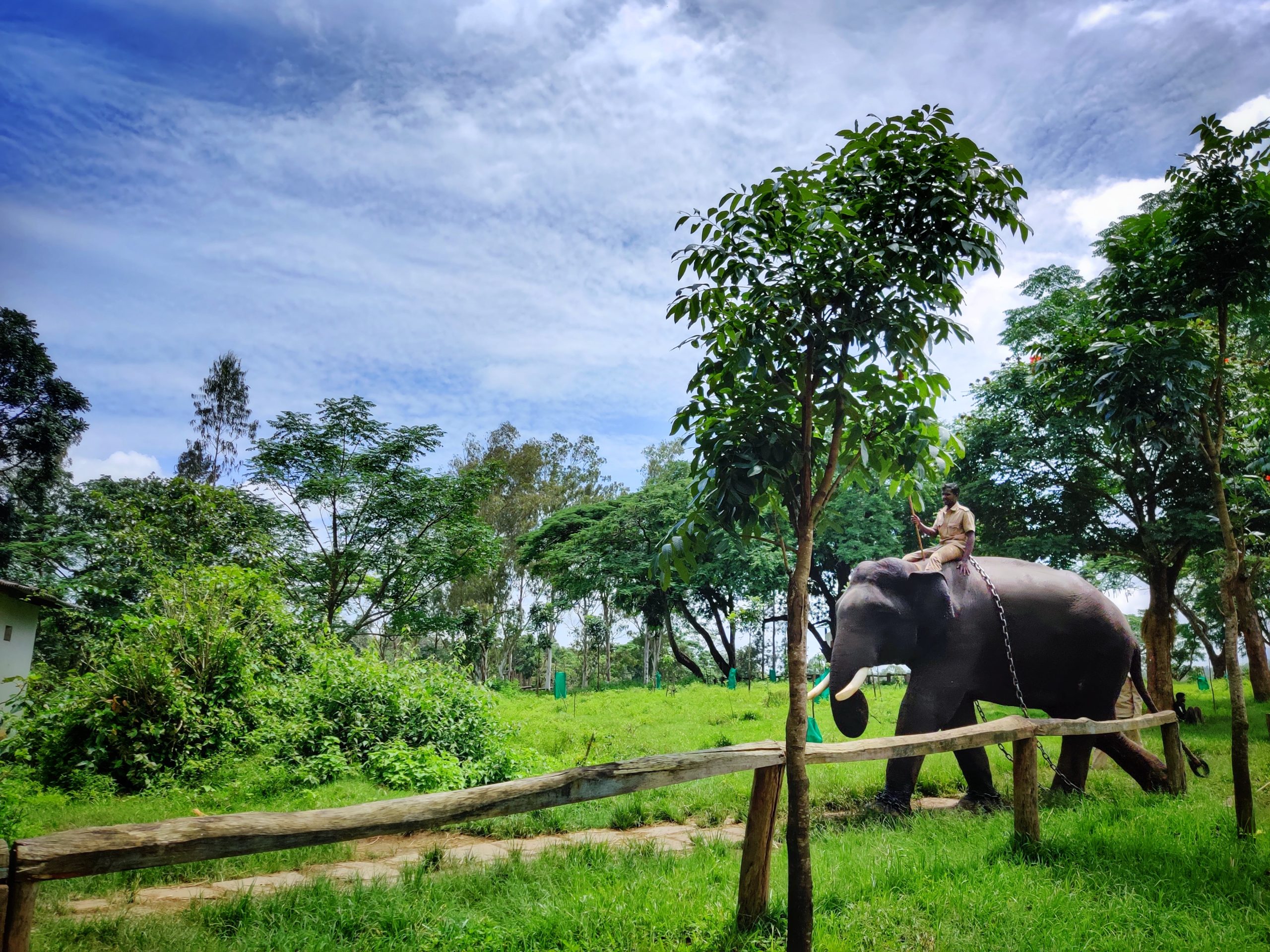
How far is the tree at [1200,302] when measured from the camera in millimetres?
5625

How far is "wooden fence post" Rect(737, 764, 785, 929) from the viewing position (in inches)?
156

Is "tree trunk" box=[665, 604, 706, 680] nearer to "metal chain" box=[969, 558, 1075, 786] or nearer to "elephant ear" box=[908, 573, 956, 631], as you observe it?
"metal chain" box=[969, 558, 1075, 786]

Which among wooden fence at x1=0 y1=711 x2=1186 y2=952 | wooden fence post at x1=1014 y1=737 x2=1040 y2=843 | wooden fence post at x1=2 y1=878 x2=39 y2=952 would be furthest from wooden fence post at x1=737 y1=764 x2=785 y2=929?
wooden fence post at x1=2 y1=878 x2=39 y2=952

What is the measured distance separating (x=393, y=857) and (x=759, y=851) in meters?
3.21

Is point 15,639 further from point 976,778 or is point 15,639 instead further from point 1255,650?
point 1255,650

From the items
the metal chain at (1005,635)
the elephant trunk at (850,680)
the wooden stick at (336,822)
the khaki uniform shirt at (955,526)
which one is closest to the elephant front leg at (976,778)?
the metal chain at (1005,635)

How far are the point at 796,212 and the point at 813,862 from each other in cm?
400

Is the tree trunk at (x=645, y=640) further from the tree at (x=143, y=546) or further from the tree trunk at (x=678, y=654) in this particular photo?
the tree at (x=143, y=546)

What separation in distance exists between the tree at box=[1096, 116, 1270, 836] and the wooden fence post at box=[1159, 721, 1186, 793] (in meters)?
1.60

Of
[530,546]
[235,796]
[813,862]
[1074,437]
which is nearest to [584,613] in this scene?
[530,546]

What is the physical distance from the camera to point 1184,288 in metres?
6.05

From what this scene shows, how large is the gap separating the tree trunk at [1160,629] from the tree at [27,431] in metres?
26.9

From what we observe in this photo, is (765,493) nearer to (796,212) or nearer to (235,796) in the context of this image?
(796,212)

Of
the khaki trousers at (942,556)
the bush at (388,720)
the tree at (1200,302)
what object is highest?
the tree at (1200,302)
